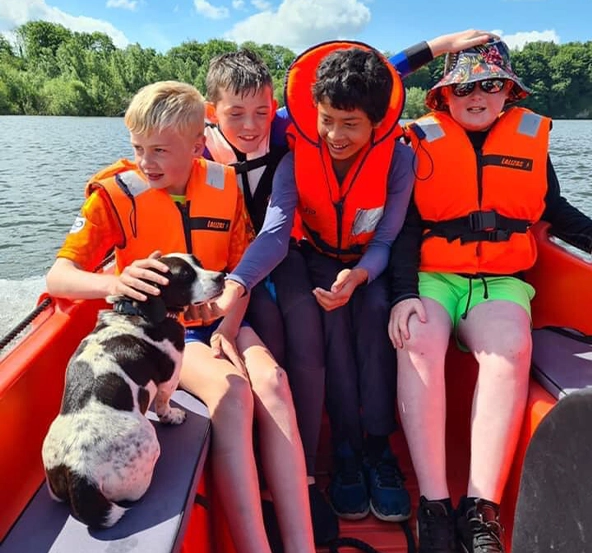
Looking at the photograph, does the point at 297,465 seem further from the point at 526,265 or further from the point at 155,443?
the point at 526,265

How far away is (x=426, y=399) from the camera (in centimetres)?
179

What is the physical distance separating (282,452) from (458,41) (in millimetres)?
1795

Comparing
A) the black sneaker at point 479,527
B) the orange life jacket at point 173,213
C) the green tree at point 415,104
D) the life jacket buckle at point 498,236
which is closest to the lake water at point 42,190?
the orange life jacket at point 173,213

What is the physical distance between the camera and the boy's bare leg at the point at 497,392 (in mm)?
1672

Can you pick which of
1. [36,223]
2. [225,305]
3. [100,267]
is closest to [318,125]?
[225,305]

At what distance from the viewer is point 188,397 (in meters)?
1.76

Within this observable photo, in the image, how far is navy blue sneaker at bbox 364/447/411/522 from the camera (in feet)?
6.10

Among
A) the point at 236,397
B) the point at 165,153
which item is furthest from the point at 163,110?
the point at 236,397

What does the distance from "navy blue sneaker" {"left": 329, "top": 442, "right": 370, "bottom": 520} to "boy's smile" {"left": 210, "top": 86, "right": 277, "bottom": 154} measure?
3.94 ft

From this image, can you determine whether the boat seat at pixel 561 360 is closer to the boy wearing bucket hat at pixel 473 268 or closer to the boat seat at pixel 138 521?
the boy wearing bucket hat at pixel 473 268

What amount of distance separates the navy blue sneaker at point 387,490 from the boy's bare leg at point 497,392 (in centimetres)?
28

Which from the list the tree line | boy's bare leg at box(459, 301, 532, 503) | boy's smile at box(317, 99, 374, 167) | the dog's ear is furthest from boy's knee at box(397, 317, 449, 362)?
the tree line

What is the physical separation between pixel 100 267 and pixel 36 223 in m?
6.13

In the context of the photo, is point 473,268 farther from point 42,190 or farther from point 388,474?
point 42,190
